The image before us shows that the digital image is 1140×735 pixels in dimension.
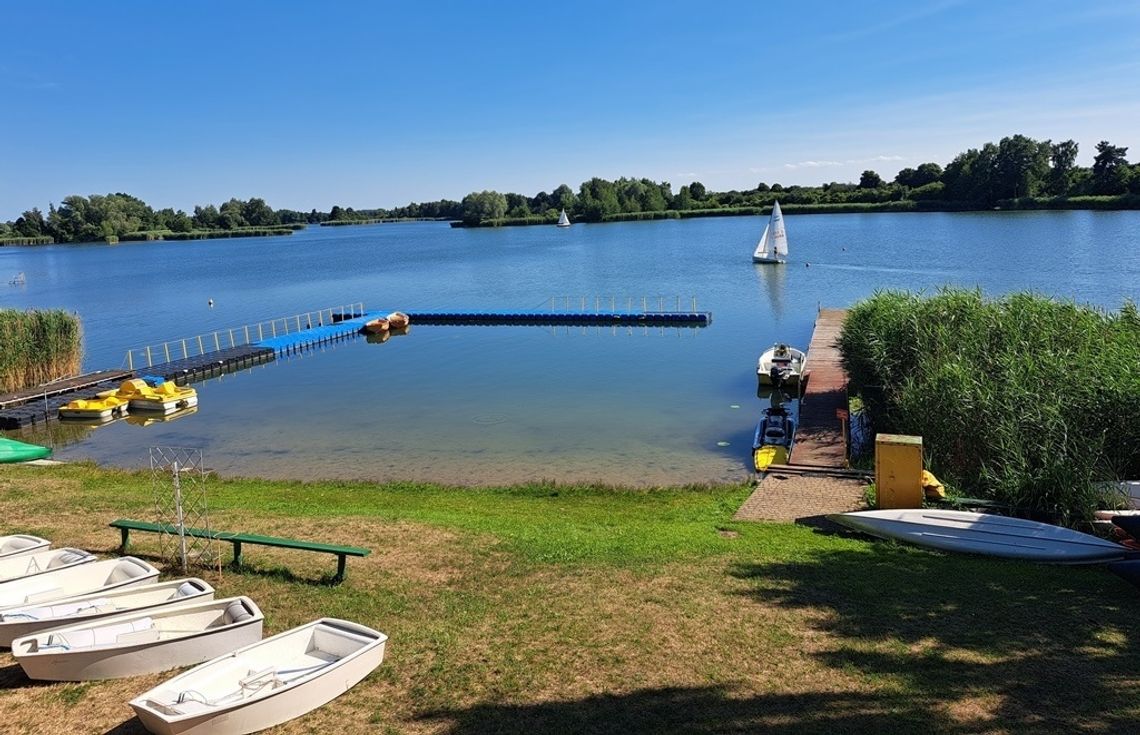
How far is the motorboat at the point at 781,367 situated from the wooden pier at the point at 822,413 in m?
0.40

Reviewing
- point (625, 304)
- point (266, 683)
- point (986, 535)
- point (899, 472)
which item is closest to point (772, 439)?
point (899, 472)

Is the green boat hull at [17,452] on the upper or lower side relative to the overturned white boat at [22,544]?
upper

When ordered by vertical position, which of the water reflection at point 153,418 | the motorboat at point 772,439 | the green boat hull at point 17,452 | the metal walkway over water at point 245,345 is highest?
the green boat hull at point 17,452

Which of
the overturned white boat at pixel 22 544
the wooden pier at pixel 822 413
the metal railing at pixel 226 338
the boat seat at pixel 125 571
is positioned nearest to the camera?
the boat seat at pixel 125 571

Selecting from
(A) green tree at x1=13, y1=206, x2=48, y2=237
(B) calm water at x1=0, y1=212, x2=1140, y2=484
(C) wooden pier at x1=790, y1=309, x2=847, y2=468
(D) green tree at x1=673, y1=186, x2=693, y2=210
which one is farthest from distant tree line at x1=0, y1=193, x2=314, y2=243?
(C) wooden pier at x1=790, y1=309, x2=847, y2=468

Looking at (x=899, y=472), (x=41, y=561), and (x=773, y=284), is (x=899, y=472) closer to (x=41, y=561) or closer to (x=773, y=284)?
(x=41, y=561)

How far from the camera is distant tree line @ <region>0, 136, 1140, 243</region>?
117625 millimetres

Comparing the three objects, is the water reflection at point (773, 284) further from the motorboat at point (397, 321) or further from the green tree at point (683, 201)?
the green tree at point (683, 201)

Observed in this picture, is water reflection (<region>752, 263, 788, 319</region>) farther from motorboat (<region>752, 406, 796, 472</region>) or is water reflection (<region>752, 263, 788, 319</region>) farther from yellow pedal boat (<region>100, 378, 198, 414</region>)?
yellow pedal boat (<region>100, 378, 198, 414</region>)

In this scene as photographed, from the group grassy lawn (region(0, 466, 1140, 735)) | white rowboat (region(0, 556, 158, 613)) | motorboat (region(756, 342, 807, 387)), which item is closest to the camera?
grassy lawn (region(0, 466, 1140, 735))

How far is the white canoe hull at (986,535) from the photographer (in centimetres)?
972

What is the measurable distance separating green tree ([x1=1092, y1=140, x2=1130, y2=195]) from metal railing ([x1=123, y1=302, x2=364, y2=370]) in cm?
10622

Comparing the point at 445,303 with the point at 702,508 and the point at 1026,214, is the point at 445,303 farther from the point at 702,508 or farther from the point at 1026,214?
the point at 1026,214

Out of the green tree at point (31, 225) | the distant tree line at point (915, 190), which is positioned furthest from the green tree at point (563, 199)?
the green tree at point (31, 225)
